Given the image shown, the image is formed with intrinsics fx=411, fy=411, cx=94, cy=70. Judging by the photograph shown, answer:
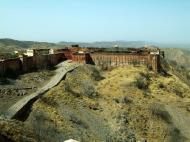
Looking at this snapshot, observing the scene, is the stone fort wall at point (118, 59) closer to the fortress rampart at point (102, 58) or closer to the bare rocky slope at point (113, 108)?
the fortress rampart at point (102, 58)

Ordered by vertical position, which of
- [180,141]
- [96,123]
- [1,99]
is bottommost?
[180,141]

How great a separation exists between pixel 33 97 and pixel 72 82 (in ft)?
31.2

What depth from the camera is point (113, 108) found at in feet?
112

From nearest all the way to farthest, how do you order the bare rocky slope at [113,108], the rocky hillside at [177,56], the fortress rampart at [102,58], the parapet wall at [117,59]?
the bare rocky slope at [113,108] → the fortress rampart at [102,58] → the parapet wall at [117,59] → the rocky hillside at [177,56]

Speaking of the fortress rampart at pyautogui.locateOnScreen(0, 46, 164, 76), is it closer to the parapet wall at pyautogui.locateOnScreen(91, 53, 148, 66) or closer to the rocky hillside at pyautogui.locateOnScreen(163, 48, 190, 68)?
the parapet wall at pyautogui.locateOnScreen(91, 53, 148, 66)

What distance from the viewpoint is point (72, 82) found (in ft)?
125

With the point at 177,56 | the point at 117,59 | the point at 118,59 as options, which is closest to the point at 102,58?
the point at 117,59

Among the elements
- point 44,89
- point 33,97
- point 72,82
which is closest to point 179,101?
point 72,82

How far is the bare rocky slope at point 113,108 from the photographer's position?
26344 millimetres

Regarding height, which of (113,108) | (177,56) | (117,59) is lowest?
(177,56)

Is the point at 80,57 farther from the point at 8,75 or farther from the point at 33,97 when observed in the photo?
the point at 33,97

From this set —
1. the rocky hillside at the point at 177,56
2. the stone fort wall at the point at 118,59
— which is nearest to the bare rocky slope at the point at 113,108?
the stone fort wall at the point at 118,59

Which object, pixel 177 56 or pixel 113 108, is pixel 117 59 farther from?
pixel 177 56

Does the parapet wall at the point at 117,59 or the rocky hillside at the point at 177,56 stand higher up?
the parapet wall at the point at 117,59
